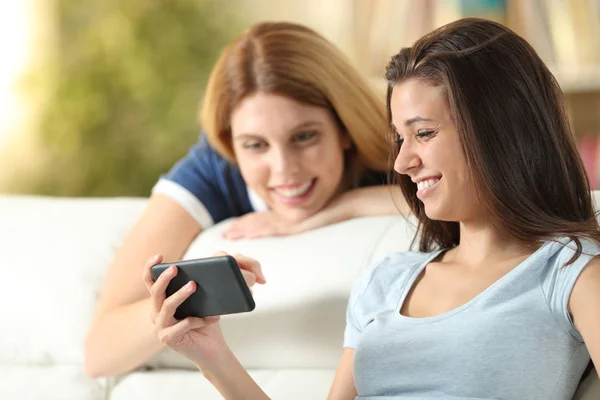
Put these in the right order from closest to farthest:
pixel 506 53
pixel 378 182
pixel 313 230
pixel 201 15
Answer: pixel 506 53, pixel 313 230, pixel 378 182, pixel 201 15

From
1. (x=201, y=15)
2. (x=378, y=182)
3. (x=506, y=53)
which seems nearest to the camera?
(x=506, y=53)

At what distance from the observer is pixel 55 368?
78.7 inches

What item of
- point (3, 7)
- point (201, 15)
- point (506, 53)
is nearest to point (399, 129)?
point (506, 53)

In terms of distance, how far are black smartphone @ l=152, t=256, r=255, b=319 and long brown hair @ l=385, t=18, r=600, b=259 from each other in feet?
1.24

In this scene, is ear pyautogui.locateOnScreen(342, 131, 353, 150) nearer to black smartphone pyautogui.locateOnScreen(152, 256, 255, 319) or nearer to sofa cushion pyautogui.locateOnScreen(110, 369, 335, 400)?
sofa cushion pyautogui.locateOnScreen(110, 369, 335, 400)

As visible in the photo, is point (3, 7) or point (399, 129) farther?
point (3, 7)

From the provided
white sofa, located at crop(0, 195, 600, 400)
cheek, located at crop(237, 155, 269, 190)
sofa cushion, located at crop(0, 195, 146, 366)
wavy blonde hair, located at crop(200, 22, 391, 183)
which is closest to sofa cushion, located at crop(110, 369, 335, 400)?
white sofa, located at crop(0, 195, 600, 400)

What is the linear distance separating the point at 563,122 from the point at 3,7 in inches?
124

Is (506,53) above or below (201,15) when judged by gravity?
above

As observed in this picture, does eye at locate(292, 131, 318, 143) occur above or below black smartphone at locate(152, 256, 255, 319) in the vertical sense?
above

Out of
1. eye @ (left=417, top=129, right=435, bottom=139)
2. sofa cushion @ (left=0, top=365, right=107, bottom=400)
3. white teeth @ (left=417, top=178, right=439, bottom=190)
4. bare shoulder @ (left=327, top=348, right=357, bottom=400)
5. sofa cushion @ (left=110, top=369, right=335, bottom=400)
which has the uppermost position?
eye @ (left=417, top=129, right=435, bottom=139)

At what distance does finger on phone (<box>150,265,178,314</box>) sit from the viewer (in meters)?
1.45

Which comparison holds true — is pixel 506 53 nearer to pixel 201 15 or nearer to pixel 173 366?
pixel 173 366

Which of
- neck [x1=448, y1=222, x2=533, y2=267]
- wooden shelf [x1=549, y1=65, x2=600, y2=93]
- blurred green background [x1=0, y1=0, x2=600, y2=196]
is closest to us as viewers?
neck [x1=448, y1=222, x2=533, y2=267]
